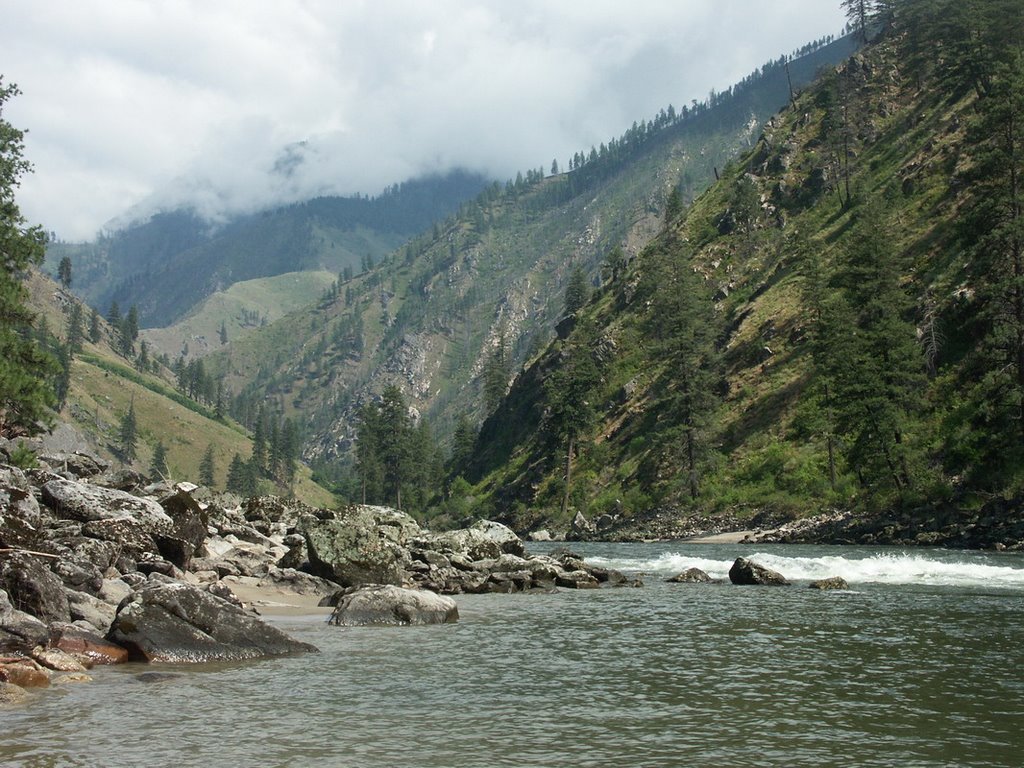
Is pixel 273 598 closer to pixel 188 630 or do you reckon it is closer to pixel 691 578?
pixel 188 630

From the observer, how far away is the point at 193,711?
14.1m

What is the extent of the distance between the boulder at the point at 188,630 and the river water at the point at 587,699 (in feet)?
3.47

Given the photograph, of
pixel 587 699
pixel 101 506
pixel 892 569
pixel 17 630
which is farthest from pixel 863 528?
pixel 17 630

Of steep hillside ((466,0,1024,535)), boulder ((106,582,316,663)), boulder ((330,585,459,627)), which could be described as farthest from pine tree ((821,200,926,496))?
boulder ((106,582,316,663))

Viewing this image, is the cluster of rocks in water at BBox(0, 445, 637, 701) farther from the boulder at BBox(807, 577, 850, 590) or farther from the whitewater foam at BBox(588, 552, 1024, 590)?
the boulder at BBox(807, 577, 850, 590)

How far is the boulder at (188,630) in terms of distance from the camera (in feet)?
Answer: 61.9

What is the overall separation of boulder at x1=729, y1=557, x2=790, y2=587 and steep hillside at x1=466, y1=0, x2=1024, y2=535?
24159mm

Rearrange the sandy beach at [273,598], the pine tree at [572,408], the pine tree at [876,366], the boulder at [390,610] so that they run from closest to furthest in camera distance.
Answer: the boulder at [390,610] → the sandy beach at [273,598] → the pine tree at [876,366] → the pine tree at [572,408]

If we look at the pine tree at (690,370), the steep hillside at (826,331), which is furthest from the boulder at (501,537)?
the pine tree at (690,370)

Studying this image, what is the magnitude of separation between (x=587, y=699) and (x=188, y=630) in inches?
401

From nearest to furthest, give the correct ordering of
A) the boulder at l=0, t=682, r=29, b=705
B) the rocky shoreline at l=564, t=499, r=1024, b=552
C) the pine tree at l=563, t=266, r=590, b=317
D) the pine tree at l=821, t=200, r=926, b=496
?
the boulder at l=0, t=682, r=29, b=705
the rocky shoreline at l=564, t=499, r=1024, b=552
the pine tree at l=821, t=200, r=926, b=496
the pine tree at l=563, t=266, r=590, b=317

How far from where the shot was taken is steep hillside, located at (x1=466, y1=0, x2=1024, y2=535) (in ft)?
188

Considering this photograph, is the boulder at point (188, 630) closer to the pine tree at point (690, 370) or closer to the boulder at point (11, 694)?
the boulder at point (11, 694)

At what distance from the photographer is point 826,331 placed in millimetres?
75062
